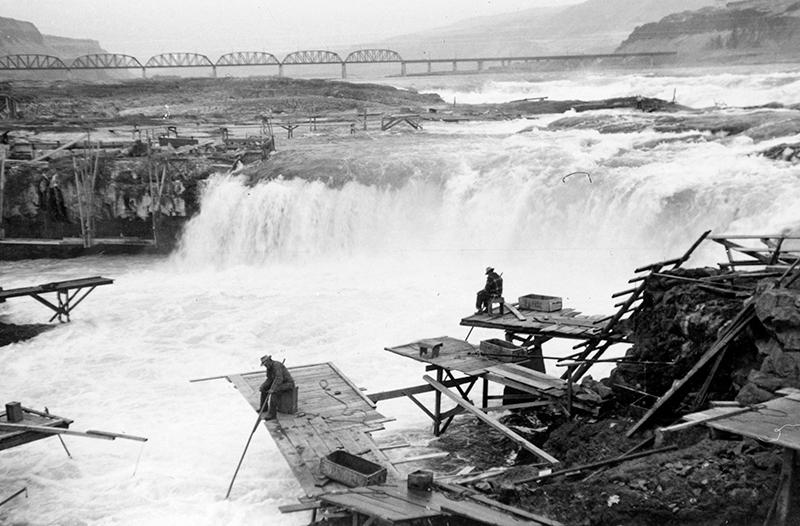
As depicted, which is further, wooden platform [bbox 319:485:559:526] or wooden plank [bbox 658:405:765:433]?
wooden platform [bbox 319:485:559:526]

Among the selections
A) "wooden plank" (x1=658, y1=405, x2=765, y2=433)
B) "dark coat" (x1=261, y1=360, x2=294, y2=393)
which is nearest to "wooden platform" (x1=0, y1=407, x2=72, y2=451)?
"dark coat" (x1=261, y1=360, x2=294, y2=393)

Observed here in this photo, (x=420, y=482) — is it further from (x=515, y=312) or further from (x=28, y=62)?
(x=28, y=62)

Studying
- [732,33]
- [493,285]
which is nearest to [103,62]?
[732,33]

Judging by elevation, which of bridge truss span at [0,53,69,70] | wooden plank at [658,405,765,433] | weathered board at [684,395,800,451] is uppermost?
bridge truss span at [0,53,69,70]

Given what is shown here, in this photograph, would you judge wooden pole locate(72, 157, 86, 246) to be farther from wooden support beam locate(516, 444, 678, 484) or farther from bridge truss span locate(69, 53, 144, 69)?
bridge truss span locate(69, 53, 144, 69)

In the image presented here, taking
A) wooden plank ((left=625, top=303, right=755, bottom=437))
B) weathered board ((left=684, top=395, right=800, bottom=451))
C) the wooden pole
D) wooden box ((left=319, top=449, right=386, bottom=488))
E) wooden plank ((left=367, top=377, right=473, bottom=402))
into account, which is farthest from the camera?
the wooden pole

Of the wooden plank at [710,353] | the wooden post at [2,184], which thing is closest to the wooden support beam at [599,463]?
the wooden plank at [710,353]

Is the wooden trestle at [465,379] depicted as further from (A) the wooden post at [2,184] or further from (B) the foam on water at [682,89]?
(B) the foam on water at [682,89]
